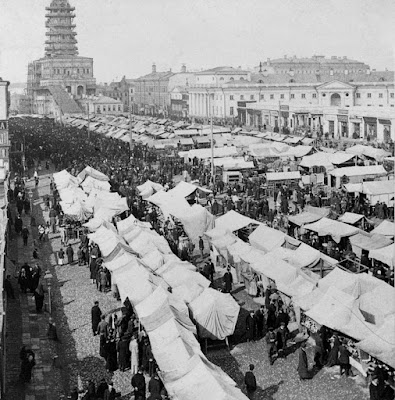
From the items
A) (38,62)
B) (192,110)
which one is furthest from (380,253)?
(38,62)

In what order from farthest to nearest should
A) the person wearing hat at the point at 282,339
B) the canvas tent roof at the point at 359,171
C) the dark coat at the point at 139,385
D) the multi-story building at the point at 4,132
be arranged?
the multi-story building at the point at 4,132
the canvas tent roof at the point at 359,171
the person wearing hat at the point at 282,339
the dark coat at the point at 139,385

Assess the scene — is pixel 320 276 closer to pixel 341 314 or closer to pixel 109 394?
pixel 341 314

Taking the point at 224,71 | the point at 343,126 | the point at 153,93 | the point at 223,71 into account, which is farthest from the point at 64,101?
the point at 343,126

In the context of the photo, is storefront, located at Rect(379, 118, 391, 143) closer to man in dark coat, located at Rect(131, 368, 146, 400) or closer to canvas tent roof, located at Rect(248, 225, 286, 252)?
canvas tent roof, located at Rect(248, 225, 286, 252)

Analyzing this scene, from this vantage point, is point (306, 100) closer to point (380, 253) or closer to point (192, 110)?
point (192, 110)

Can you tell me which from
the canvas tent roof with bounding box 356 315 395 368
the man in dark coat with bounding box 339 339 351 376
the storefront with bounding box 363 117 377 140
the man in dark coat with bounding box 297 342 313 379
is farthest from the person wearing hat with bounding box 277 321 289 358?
the storefront with bounding box 363 117 377 140

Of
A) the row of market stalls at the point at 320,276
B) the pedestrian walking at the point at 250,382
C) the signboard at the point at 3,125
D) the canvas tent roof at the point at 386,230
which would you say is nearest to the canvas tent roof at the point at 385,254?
the row of market stalls at the point at 320,276

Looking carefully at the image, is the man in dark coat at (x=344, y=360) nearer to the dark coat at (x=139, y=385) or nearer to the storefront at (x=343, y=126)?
the dark coat at (x=139, y=385)

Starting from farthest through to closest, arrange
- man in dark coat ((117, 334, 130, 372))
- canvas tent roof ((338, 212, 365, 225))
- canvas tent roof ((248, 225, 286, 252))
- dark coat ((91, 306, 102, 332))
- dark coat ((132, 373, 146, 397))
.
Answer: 1. canvas tent roof ((338, 212, 365, 225))
2. canvas tent roof ((248, 225, 286, 252))
3. dark coat ((91, 306, 102, 332))
4. man in dark coat ((117, 334, 130, 372))
5. dark coat ((132, 373, 146, 397))
